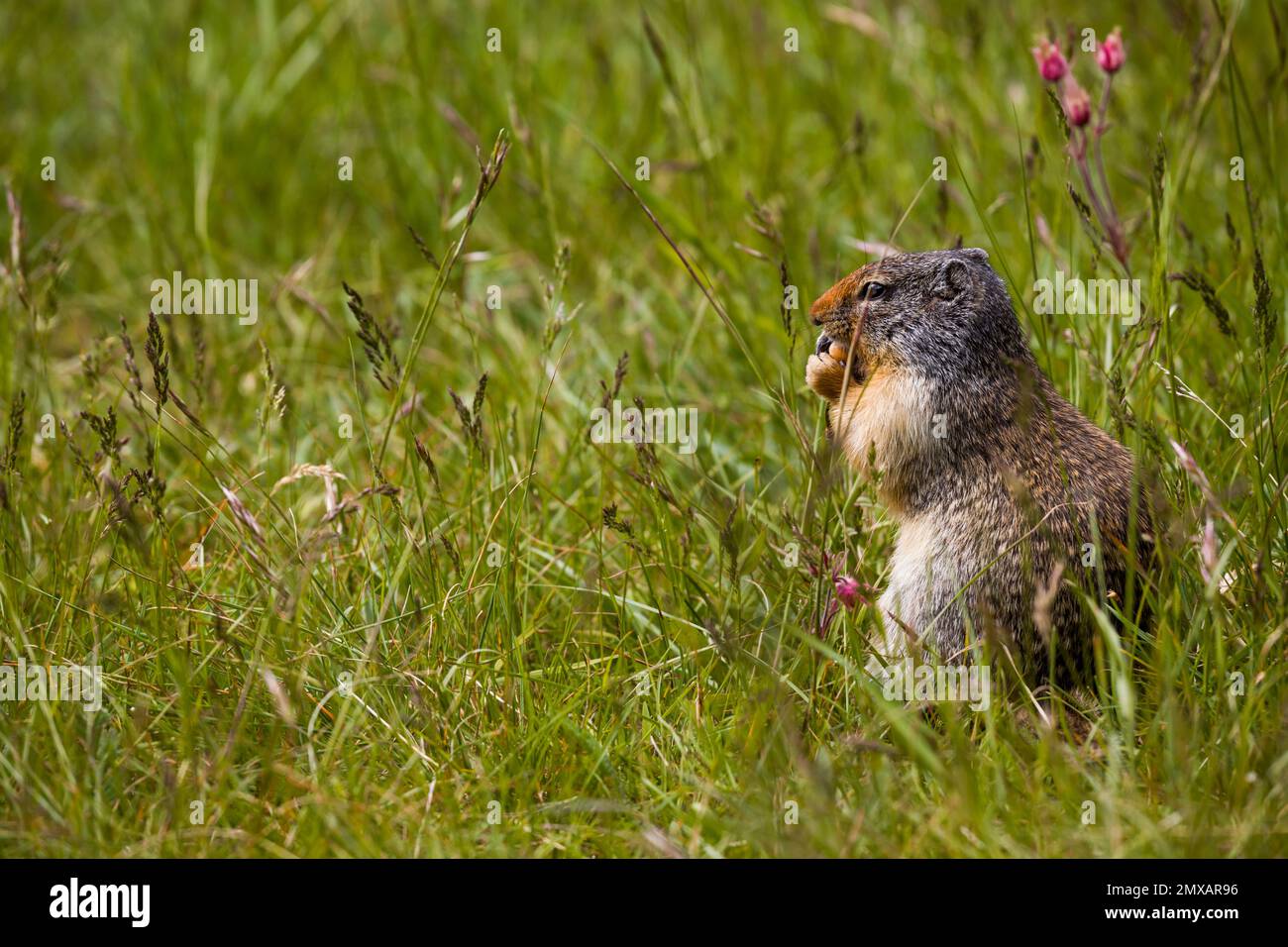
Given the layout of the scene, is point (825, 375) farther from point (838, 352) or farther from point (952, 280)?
point (952, 280)

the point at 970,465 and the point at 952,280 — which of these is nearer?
the point at 970,465

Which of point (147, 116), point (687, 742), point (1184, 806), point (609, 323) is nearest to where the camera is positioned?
point (1184, 806)

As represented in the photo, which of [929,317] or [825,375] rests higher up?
[929,317]

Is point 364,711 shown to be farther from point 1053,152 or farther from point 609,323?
point 1053,152

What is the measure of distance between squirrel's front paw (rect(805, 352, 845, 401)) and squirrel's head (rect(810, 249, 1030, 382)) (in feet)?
0.18

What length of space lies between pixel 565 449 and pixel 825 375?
4.07ft

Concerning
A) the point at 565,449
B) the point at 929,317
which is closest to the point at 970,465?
the point at 929,317

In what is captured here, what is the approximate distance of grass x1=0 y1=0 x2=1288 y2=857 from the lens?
3.00 metres

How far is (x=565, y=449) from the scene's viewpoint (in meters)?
4.86

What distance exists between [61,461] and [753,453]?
7.42 feet

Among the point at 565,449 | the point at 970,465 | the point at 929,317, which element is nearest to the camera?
the point at 970,465

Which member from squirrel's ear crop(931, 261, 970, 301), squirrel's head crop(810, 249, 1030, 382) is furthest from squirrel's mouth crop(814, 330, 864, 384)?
squirrel's ear crop(931, 261, 970, 301)

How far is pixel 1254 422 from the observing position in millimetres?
3592
